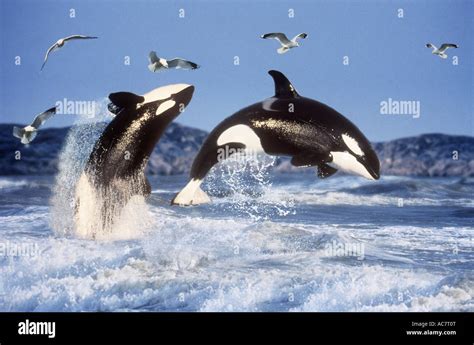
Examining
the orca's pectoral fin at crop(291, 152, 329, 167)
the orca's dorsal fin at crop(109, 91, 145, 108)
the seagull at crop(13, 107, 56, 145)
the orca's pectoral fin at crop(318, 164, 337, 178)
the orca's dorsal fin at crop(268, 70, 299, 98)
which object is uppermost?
the orca's dorsal fin at crop(268, 70, 299, 98)

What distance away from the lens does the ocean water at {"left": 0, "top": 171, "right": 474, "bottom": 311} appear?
826 cm

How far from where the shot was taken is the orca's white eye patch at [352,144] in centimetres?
816

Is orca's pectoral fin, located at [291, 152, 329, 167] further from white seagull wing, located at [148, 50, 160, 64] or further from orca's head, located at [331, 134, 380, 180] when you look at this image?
white seagull wing, located at [148, 50, 160, 64]

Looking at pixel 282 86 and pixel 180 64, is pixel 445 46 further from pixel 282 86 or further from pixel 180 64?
pixel 180 64

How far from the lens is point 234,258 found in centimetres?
933

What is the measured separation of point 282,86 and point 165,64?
1.82m

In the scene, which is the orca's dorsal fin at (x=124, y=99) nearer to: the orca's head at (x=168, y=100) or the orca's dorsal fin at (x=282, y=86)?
the orca's head at (x=168, y=100)

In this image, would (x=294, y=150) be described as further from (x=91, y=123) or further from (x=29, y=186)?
(x=29, y=186)

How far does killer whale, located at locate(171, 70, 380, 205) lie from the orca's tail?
25 millimetres

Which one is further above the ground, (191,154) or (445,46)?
(445,46)

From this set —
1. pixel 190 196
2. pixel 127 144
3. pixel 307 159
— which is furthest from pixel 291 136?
pixel 127 144

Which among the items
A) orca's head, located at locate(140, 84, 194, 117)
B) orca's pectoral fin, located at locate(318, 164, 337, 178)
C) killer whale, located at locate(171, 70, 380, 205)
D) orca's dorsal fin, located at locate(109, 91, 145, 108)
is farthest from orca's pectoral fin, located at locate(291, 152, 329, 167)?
orca's dorsal fin, located at locate(109, 91, 145, 108)

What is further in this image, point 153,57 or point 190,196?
point 153,57

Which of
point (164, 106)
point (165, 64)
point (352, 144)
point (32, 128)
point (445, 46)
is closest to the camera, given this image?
point (352, 144)
